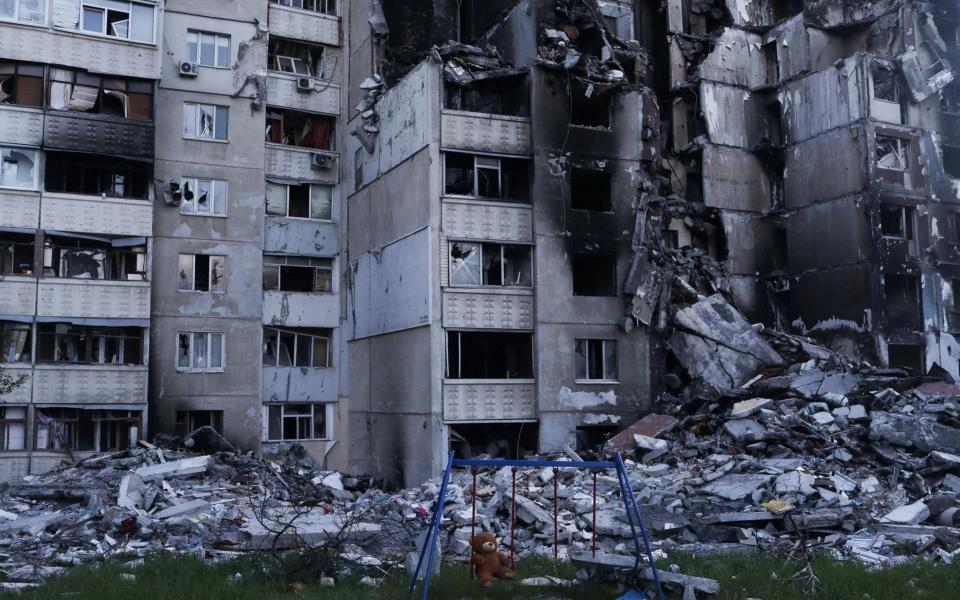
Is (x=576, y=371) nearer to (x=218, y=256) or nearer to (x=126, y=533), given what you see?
(x=218, y=256)

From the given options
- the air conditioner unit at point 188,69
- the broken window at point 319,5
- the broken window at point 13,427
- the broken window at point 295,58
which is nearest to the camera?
the broken window at point 13,427

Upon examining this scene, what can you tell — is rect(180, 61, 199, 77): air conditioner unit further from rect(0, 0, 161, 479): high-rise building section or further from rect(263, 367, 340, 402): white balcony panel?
→ rect(263, 367, 340, 402): white balcony panel

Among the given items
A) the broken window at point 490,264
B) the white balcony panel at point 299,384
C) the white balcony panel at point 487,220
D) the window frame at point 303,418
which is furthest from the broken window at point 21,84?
the broken window at point 490,264

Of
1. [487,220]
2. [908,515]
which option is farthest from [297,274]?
[908,515]

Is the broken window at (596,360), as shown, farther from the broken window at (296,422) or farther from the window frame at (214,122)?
the window frame at (214,122)

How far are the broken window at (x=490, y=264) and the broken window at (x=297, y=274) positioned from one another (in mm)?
6577

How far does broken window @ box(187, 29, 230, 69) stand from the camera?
29688mm

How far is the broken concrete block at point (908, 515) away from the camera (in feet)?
54.0

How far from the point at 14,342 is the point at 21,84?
7125mm

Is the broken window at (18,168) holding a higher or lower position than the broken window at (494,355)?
higher

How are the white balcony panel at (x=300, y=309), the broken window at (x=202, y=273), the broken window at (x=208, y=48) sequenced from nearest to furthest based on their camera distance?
the broken window at (x=202, y=273) → the broken window at (x=208, y=48) → the white balcony panel at (x=300, y=309)

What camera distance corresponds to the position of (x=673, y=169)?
112 feet

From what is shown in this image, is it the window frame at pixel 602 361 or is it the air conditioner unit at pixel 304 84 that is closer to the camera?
the window frame at pixel 602 361

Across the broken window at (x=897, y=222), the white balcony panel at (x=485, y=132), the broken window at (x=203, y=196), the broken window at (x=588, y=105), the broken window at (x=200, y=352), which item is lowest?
the broken window at (x=200, y=352)
